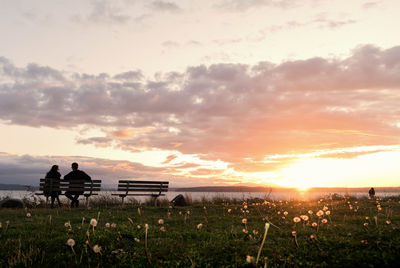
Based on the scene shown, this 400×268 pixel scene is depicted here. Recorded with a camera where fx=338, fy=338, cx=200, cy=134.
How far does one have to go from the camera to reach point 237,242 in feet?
20.4

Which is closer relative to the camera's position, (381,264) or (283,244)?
(381,264)

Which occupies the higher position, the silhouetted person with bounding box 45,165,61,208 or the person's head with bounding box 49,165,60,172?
the person's head with bounding box 49,165,60,172

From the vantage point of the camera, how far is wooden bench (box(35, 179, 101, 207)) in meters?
16.9

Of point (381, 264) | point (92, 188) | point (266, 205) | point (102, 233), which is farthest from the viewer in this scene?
point (92, 188)

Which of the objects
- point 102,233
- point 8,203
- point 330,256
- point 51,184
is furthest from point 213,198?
point 330,256

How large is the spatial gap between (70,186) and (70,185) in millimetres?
51

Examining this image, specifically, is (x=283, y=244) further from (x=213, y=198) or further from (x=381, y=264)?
(x=213, y=198)

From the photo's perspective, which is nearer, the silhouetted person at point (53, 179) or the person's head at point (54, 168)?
the silhouetted person at point (53, 179)

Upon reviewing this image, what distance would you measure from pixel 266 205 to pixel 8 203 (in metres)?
12.5

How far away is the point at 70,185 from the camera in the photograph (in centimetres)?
1738

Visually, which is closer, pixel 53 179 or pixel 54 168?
pixel 53 179

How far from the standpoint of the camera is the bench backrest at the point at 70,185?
16.9 metres

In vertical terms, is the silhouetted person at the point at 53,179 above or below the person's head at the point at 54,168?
below

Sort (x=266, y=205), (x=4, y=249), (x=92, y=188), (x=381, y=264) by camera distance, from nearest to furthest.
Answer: (x=381, y=264) → (x=4, y=249) → (x=266, y=205) → (x=92, y=188)
